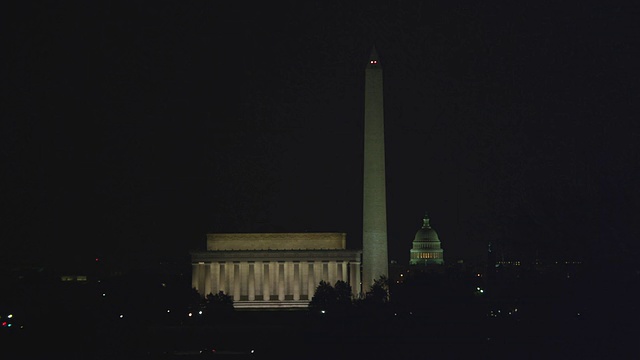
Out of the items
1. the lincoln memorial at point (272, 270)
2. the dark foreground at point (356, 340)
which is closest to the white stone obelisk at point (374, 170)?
the lincoln memorial at point (272, 270)

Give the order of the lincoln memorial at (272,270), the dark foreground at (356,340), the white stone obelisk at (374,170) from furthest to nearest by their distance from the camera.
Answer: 1. the lincoln memorial at (272,270)
2. the white stone obelisk at (374,170)
3. the dark foreground at (356,340)

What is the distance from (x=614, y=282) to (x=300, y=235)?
257 feet

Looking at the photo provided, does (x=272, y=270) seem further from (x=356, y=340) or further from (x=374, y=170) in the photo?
(x=356, y=340)

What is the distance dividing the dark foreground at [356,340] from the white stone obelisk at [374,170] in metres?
27.8

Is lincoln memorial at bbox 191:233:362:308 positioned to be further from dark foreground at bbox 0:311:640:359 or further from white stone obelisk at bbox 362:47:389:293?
dark foreground at bbox 0:311:640:359

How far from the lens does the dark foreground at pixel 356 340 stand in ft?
237

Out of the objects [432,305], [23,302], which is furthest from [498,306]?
[23,302]

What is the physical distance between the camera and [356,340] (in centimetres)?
8288

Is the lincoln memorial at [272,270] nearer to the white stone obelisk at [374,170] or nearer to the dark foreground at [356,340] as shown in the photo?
Result: the white stone obelisk at [374,170]

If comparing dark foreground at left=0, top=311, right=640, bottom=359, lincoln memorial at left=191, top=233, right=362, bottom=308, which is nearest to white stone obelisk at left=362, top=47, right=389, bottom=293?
lincoln memorial at left=191, top=233, right=362, bottom=308

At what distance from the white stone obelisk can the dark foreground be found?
27.8m

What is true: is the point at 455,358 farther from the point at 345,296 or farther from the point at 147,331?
the point at 345,296

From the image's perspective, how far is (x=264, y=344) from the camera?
8650 cm

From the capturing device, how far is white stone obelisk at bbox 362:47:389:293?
123 m
